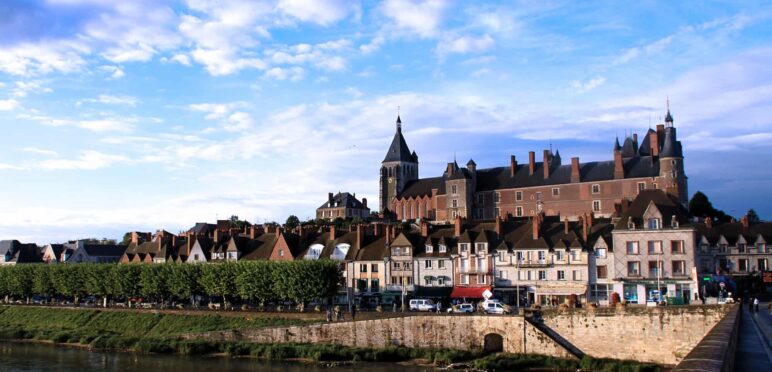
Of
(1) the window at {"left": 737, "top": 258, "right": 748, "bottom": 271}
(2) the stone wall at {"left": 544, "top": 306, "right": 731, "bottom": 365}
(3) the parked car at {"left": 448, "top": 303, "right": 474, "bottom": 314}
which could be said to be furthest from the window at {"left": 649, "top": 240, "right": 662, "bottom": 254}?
(1) the window at {"left": 737, "top": 258, "right": 748, "bottom": 271}

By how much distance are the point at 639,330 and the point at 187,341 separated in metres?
27.0

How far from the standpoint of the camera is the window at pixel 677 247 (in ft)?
156

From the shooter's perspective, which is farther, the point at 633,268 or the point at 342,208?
the point at 342,208

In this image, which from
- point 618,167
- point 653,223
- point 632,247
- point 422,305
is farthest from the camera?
point 618,167

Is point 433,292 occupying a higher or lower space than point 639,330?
higher

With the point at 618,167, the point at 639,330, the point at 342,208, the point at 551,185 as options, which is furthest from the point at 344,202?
the point at 639,330

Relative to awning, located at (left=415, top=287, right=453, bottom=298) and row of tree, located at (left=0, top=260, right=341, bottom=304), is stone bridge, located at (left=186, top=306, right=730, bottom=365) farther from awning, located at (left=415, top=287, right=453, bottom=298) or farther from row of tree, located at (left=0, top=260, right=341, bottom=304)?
awning, located at (left=415, top=287, right=453, bottom=298)

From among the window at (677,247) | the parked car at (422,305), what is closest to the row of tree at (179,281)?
the parked car at (422,305)

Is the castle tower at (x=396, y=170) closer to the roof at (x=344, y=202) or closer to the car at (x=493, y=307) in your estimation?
the roof at (x=344, y=202)

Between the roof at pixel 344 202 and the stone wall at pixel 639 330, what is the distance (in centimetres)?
8270

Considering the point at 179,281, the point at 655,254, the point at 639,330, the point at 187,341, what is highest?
the point at 655,254

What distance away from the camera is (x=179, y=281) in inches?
2245

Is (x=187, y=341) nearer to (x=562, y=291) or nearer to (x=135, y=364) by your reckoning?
(x=135, y=364)

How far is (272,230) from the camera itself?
7775 centimetres
